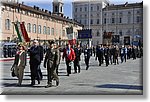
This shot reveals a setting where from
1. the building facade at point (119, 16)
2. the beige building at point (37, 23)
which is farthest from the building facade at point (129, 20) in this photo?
the beige building at point (37, 23)

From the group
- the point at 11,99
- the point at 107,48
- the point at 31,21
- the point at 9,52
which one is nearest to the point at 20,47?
the point at 11,99

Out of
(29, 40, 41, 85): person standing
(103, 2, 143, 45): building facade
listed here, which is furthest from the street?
(103, 2, 143, 45): building facade

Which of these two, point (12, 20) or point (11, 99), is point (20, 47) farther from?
point (12, 20)

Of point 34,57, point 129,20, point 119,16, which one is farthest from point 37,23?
point 34,57

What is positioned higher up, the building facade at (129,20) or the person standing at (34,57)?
the building facade at (129,20)

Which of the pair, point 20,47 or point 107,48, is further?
point 107,48

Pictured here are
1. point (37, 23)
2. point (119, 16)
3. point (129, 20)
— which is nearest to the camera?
point (129, 20)

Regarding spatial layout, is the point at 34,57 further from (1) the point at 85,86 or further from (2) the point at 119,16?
(2) the point at 119,16

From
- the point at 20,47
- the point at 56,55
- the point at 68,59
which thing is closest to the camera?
the point at 56,55

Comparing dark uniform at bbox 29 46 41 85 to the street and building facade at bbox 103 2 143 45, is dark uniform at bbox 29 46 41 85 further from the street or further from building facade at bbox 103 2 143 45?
building facade at bbox 103 2 143 45

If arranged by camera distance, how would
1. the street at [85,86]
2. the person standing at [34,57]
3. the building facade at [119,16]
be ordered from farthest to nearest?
1. the person standing at [34,57]
2. the building facade at [119,16]
3. the street at [85,86]

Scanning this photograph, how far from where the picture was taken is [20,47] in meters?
8.99

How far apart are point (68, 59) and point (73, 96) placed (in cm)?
539

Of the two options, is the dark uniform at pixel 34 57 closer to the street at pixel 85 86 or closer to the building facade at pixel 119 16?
the street at pixel 85 86
